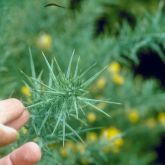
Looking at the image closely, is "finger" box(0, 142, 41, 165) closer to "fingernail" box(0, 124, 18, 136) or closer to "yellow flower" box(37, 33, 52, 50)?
"fingernail" box(0, 124, 18, 136)

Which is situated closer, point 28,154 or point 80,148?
point 28,154

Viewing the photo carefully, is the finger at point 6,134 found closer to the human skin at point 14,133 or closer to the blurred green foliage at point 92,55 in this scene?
the human skin at point 14,133

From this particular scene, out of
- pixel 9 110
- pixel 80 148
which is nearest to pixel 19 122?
pixel 9 110

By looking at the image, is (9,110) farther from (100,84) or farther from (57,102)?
(100,84)

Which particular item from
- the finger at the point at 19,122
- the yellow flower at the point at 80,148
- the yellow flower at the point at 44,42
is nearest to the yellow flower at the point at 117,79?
the yellow flower at the point at 44,42

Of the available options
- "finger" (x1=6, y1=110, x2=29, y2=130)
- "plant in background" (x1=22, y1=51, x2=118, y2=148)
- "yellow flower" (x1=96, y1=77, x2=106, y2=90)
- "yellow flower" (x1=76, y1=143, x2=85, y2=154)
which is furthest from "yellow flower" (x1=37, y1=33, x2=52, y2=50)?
"finger" (x1=6, y1=110, x2=29, y2=130)

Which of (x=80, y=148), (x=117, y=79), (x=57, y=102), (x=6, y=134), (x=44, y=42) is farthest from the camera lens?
(x=117, y=79)

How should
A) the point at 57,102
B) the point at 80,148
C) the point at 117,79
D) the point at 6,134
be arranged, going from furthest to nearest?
the point at 117,79
the point at 80,148
the point at 57,102
the point at 6,134

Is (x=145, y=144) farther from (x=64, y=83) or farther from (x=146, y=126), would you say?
(x=64, y=83)

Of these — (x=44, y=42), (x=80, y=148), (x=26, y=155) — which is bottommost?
(x=80, y=148)

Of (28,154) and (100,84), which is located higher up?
(28,154)
